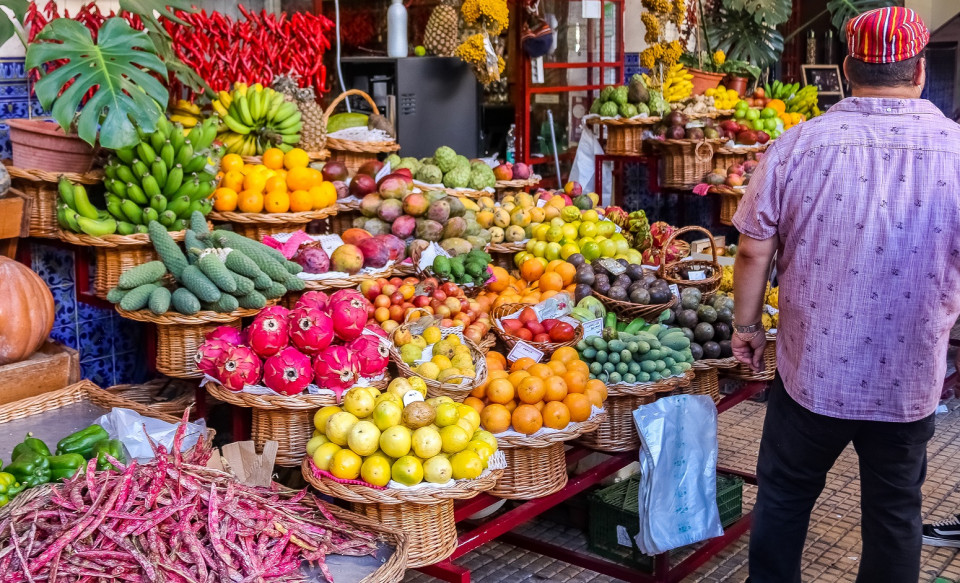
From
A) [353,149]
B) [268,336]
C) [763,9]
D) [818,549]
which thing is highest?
[763,9]

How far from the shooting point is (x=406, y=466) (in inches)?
104

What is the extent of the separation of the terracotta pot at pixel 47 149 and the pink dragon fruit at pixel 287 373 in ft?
4.54

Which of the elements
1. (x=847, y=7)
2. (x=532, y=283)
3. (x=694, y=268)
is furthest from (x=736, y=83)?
(x=532, y=283)

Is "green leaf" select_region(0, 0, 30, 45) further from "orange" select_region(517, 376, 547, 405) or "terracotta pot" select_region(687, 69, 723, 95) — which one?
"terracotta pot" select_region(687, 69, 723, 95)

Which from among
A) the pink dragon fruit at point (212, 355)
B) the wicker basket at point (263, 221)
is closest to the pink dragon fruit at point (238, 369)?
the pink dragon fruit at point (212, 355)

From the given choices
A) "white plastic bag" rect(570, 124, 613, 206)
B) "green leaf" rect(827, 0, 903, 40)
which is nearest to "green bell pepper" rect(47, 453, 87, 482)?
"white plastic bag" rect(570, 124, 613, 206)

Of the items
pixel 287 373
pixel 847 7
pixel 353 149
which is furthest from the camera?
pixel 847 7

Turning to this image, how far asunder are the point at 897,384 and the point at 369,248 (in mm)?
2143

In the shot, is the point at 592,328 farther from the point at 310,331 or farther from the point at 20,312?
the point at 20,312

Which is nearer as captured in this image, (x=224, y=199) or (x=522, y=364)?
(x=522, y=364)

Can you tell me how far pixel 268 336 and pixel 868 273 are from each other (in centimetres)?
175

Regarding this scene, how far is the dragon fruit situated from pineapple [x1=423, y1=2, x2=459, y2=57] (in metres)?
2.94

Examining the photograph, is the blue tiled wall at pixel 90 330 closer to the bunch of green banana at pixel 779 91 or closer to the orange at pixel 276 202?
the orange at pixel 276 202

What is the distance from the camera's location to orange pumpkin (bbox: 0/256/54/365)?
3469mm
